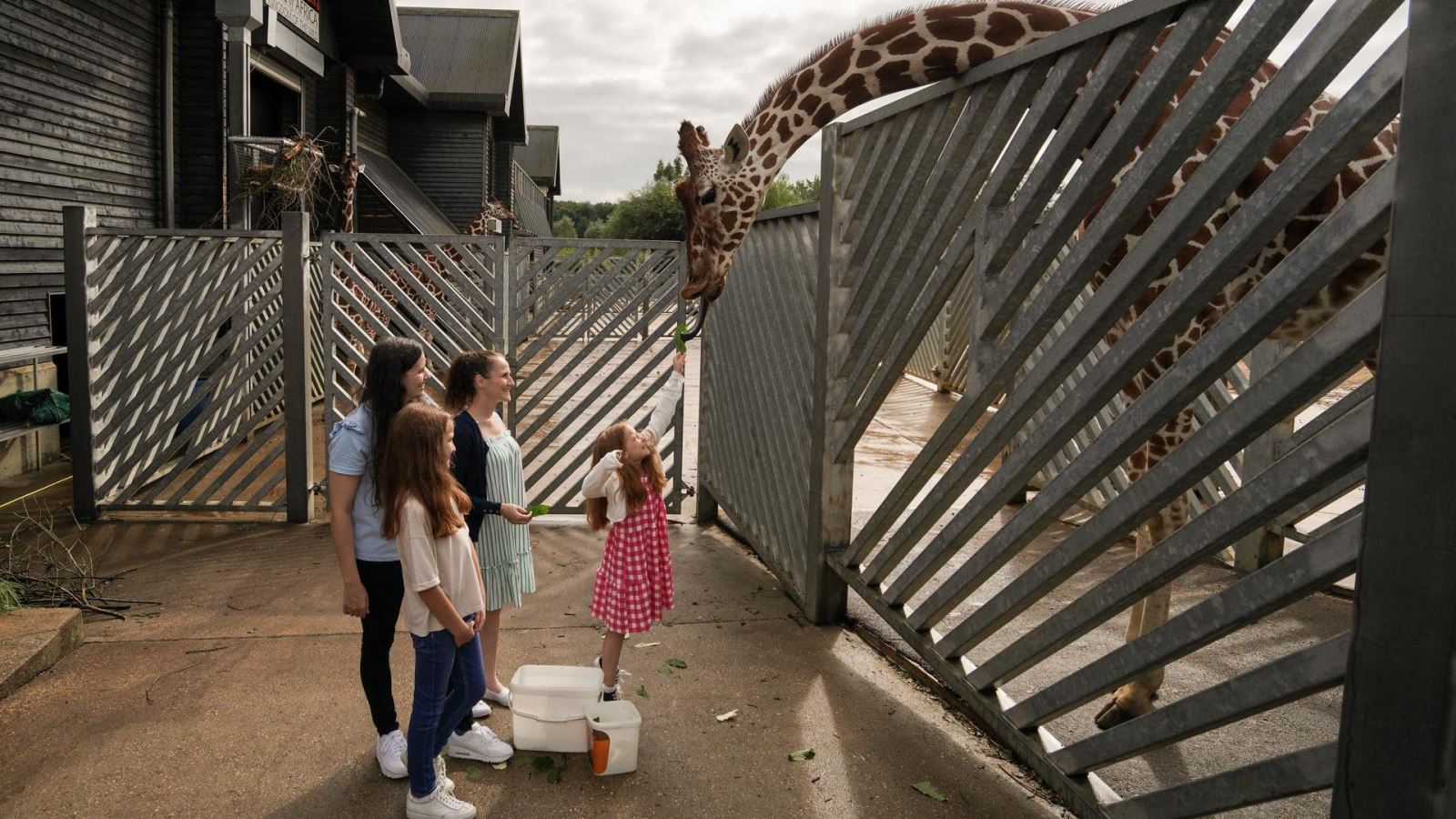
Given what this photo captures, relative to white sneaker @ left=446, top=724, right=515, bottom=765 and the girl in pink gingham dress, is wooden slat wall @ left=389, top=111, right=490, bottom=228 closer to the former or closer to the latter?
the girl in pink gingham dress

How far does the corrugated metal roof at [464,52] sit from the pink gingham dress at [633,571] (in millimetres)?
21499

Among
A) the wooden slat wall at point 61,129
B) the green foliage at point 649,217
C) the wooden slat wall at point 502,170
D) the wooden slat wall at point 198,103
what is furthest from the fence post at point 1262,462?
the green foliage at point 649,217

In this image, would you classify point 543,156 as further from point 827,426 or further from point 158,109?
point 827,426

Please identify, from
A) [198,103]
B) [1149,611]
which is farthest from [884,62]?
[198,103]

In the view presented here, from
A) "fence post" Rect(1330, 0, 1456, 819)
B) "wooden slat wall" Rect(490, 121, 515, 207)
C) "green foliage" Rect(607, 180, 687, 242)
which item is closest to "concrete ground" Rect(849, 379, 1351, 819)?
"fence post" Rect(1330, 0, 1456, 819)

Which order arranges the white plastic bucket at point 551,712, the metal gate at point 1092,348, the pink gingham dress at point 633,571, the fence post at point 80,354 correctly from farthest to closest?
the fence post at point 80,354
the pink gingham dress at point 633,571
the white plastic bucket at point 551,712
the metal gate at point 1092,348

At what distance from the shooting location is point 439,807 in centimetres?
340

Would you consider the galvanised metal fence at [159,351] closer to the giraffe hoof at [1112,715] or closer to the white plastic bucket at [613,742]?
the white plastic bucket at [613,742]

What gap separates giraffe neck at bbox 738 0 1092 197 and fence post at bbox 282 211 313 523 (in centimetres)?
360

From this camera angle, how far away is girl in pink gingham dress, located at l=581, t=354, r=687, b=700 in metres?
4.13

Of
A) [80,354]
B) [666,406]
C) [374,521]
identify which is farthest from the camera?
[80,354]

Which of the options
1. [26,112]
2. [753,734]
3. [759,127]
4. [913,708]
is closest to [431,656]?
[753,734]

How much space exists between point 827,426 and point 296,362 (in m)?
4.13

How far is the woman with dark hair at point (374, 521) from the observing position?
11.4 feet
